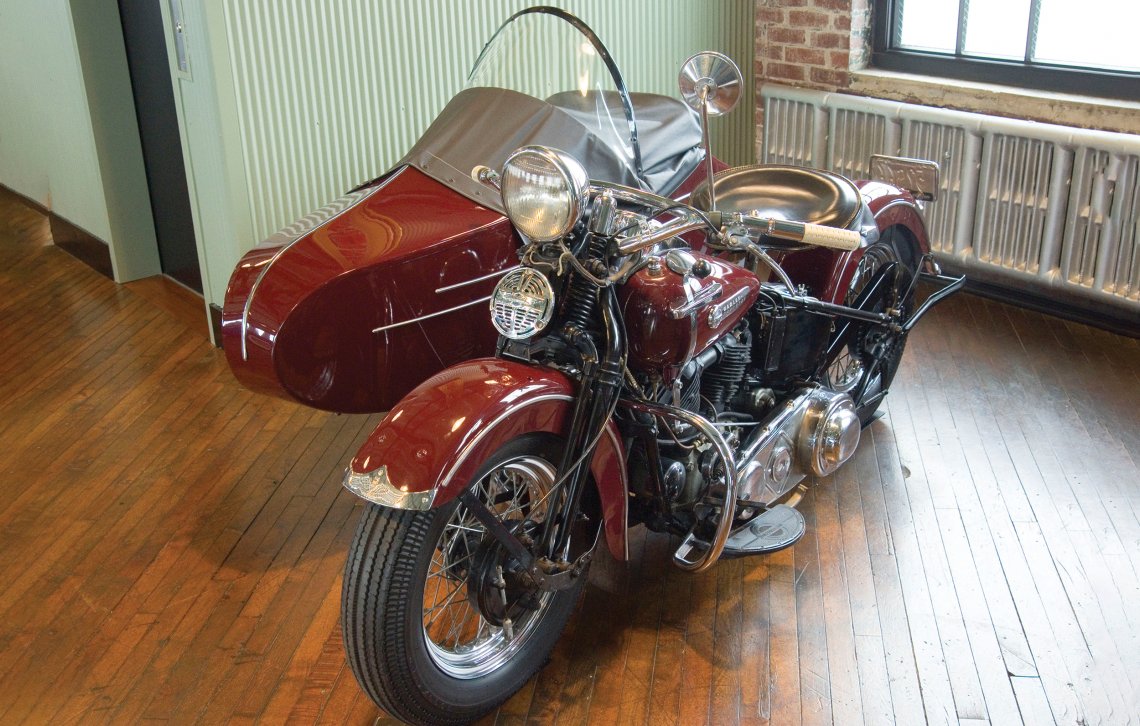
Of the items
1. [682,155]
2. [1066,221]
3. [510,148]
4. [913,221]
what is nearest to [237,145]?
[510,148]

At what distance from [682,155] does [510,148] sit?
63cm

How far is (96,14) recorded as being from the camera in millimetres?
4605

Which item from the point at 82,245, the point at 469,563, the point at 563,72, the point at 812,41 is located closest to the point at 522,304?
the point at 469,563

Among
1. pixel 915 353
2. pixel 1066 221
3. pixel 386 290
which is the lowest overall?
pixel 915 353

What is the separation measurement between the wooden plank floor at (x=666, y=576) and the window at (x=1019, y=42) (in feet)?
3.69

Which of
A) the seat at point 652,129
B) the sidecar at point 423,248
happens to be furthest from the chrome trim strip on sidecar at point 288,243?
the seat at point 652,129

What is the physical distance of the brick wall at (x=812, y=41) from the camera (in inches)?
191

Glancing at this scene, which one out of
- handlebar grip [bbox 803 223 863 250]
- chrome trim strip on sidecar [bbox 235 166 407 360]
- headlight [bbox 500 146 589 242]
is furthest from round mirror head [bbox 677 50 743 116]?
chrome trim strip on sidecar [bbox 235 166 407 360]

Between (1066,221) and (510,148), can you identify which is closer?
(510,148)

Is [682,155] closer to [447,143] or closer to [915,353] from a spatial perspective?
[447,143]

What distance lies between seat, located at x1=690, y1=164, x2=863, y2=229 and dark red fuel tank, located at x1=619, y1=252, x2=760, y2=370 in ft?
1.76

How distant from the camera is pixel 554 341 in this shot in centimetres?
226

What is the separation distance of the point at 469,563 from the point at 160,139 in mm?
3227

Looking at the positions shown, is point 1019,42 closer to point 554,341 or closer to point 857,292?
point 857,292
